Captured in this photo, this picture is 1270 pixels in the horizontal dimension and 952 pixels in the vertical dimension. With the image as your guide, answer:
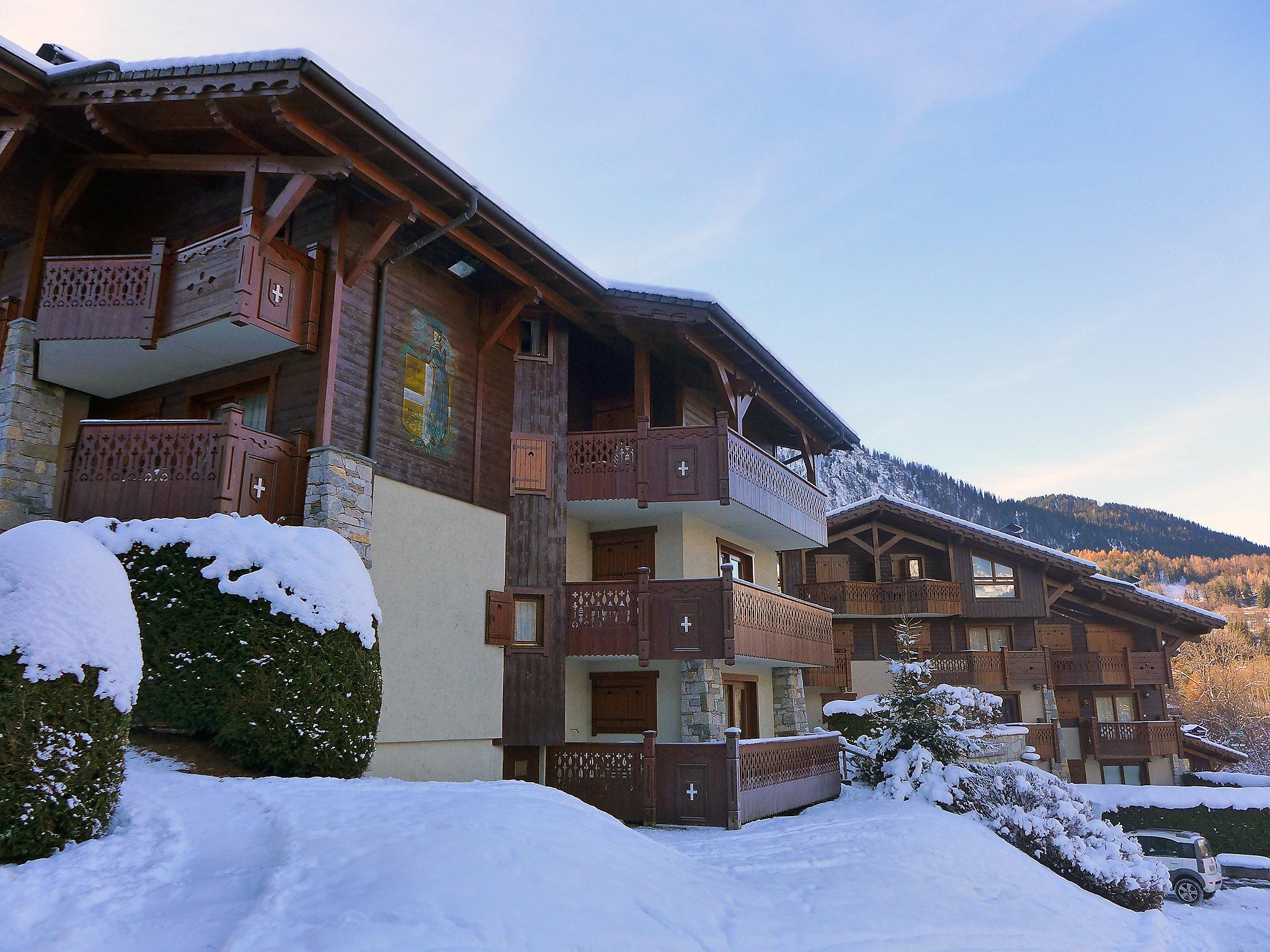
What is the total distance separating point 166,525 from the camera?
10.4m

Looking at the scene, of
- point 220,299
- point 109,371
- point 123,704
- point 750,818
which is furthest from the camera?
point 750,818

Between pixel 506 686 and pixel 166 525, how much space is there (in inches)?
258

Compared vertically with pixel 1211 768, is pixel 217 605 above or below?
above

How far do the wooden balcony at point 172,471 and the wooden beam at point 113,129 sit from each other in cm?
411

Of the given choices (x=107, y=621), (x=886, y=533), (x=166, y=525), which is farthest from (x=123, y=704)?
(x=886, y=533)

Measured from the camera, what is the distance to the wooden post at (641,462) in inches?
669

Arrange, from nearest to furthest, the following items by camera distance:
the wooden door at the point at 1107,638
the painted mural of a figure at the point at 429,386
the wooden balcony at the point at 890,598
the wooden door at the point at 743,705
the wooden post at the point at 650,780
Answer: the painted mural of a figure at the point at 429,386, the wooden post at the point at 650,780, the wooden door at the point at 743,705, the wooden balcony at the point at 890,598, the wooden door at the point at 1107,638

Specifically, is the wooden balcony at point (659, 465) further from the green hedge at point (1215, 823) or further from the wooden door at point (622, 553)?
the green hedge at point (1215, 823)

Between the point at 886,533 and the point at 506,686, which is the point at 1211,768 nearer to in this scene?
the point at 886,533

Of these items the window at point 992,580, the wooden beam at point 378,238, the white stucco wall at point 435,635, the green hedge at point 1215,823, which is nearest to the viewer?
the white stucco wall at point 435,635

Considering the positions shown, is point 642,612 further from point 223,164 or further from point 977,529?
point 977,529

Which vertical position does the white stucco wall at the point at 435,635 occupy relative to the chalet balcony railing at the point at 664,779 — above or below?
above

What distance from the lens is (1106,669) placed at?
114ft

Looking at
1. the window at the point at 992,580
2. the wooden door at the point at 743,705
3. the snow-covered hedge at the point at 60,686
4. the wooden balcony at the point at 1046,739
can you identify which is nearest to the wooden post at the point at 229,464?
the snow-covered hedge at the point at 60,686
